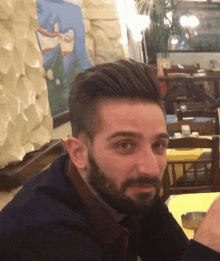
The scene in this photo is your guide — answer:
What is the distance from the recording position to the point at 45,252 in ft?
2.27

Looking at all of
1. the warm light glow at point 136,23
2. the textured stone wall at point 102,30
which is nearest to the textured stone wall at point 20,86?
the textured stone wall at point 102,30

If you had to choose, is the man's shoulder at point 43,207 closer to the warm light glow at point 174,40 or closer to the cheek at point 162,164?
the cheek at point 162,164

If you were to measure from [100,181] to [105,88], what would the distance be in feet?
0.77

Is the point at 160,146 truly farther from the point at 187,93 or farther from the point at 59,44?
the point at 187,93

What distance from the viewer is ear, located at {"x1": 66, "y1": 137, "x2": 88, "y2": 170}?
80cm

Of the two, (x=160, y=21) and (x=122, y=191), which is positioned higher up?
(x=160, y=21)

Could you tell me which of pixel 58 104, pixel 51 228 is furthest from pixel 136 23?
pixel 51 228

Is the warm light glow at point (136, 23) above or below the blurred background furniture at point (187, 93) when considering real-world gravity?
above

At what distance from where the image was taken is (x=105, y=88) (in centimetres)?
81

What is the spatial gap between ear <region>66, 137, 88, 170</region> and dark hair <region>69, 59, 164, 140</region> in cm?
3

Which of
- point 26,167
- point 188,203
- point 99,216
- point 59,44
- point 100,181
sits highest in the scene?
point 59,44

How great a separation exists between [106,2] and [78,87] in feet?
11.5

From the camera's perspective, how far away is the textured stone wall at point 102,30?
12.6 ft

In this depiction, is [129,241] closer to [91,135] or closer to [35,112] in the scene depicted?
[91,135]
